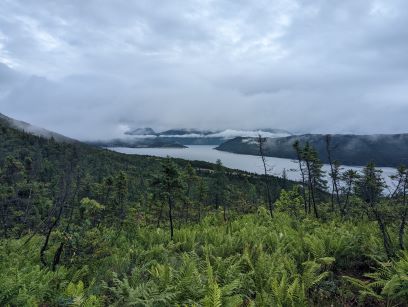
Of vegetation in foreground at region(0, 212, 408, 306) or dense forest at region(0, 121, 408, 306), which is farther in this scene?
dense forest at region(0, 121, 408, 306)

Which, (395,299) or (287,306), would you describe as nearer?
(287,306)

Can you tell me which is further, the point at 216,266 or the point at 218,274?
the point at 216,266

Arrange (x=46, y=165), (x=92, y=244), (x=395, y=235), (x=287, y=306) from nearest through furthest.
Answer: (x=287, y=306) → (x=92, y=244) → (x=395, y=235) → (x=46, y=165)

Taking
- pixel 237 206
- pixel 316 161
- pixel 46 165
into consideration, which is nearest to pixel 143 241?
pixel 237 206

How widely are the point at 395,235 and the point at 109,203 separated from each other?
832 inches

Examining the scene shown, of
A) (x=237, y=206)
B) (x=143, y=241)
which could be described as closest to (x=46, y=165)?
(x=237, y=206)

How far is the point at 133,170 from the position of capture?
150m

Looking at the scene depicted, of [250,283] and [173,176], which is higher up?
[173,176]

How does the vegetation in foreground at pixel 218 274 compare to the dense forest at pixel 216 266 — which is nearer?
the vegetation in foreground at pixel 218 274

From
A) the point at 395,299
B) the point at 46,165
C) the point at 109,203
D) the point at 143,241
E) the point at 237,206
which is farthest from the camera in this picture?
the point at 46,165

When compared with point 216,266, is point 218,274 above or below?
above

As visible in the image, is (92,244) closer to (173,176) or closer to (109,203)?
(173,176)

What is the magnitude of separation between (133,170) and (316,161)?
118m

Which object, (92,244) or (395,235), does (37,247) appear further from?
(395,235)
